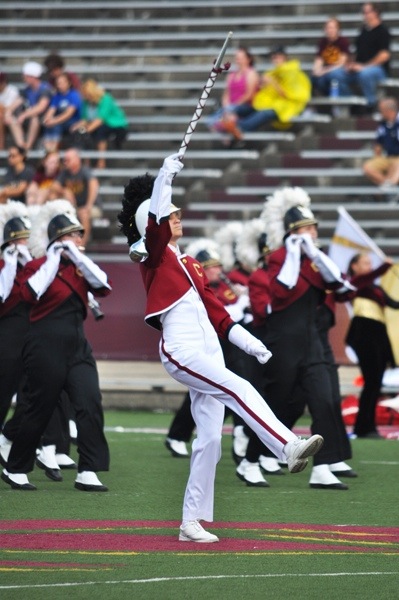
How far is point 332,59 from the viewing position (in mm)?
21250

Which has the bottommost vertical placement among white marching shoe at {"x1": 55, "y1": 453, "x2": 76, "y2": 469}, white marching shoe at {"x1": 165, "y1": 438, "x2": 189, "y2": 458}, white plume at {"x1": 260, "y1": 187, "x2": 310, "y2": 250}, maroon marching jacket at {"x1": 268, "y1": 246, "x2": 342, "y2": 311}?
white marching shoe at {"x1": 165, "y1": 438, "x2": 189, "y2": 458}

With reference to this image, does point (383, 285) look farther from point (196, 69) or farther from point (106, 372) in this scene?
point (196, 69)

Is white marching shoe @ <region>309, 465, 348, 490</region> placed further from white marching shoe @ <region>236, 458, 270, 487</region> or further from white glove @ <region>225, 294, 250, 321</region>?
white glove @ <region>225, 294, 250, 321</region>

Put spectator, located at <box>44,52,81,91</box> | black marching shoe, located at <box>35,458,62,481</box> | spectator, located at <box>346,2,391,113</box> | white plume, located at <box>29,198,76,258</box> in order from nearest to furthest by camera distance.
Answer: black marching shoe, located at <box>35,458,62,481</box>, white plume, located at <box>29,198,76,258</box>, spectator, located at <box>346,2,391,113</box>, spectator, located at <box>44,52,81,91</box>

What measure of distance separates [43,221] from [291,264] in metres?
1.95

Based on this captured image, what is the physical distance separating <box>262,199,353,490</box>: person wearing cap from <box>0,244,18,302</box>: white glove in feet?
6.10

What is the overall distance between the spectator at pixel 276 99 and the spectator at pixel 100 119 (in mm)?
1613

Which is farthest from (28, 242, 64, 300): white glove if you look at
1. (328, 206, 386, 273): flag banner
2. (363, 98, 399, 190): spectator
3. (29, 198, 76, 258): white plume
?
(363, 98, 399, 190): spectator

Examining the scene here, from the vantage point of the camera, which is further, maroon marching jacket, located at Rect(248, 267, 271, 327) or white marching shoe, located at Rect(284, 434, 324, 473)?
maroon marching jacket, located at Rect(248, 267, 271, 327)

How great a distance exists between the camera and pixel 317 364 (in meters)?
11.0

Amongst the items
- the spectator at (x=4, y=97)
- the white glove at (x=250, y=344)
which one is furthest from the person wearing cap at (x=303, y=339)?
the spectator at (x=4, y=97)

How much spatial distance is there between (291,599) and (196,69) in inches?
704

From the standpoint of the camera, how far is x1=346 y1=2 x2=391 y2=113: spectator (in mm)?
20781

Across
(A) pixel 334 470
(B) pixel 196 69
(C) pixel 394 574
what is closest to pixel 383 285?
(A) pixel 334 470
